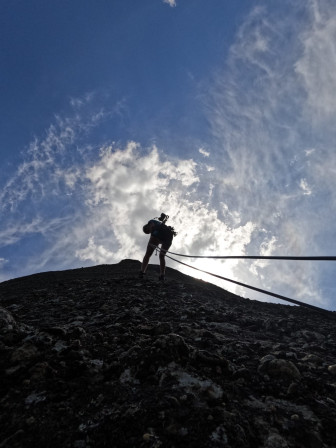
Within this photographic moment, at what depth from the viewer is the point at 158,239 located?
40.2 ft

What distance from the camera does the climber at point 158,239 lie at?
12.1 meters

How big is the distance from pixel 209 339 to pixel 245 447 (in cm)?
233

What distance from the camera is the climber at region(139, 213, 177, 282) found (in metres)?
12.1

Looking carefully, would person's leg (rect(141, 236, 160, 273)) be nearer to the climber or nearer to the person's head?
the climber

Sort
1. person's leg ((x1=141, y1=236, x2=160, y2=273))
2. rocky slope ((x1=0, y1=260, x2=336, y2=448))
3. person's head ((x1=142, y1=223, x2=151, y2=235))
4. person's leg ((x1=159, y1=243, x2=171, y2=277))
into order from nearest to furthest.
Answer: rocky slope ((x1=0, y1=260, x2=336, y2=448)) → person's leg ((x1=141, y1=236, x2=160, y2=273)) → person's leg ((x1=159, y1=243, x2=171, y2=277)) → person's head ((x1=142, y1=223, x2=151, y2=235))

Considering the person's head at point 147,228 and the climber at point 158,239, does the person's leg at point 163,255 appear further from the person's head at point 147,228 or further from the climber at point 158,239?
the person's head at point 147,228

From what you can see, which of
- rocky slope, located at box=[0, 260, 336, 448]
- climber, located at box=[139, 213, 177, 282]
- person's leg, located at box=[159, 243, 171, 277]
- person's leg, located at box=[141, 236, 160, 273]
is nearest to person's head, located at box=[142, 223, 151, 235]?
climber, located at box=[139, 213, 177, 282]

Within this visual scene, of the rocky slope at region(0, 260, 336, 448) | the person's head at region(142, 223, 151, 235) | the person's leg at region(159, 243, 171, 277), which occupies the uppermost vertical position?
the person's head at region(142, 223, 151, 235)

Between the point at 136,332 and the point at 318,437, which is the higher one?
the point at 136,332

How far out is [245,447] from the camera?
87.0 inches

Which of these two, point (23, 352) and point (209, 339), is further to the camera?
point (209, 339)

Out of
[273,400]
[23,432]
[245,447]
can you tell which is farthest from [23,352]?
[273,400]

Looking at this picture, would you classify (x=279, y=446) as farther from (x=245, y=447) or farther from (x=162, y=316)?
(x=162, y=316)

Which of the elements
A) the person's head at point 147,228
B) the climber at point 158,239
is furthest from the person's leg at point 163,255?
the person's head at point 147,228
